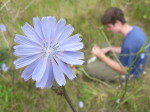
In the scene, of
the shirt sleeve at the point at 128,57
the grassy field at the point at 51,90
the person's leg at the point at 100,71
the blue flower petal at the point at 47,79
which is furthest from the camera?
the person's leg at the point at 100,71

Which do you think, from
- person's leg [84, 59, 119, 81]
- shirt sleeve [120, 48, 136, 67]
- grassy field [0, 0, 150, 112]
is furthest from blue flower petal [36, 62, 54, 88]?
person's leg [84, 59, 119, 81]

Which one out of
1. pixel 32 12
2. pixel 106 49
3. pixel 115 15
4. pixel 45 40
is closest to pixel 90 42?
pixel 45 40

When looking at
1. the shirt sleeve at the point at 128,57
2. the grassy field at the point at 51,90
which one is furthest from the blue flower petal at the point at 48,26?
the shirt sleeve at the point at 128,57

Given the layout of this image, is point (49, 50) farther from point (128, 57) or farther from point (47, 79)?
point (128, 57)

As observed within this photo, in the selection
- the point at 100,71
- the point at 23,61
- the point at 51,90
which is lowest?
the point at 100,71

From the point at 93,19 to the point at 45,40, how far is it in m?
2.99

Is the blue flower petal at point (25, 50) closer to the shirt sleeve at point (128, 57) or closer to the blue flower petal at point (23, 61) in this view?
the blue flower petal at point (23, 61)

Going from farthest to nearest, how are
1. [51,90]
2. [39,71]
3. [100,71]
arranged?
1. [100,71]
2. [51,90]
3. [39,71]

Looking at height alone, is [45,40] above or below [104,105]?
above

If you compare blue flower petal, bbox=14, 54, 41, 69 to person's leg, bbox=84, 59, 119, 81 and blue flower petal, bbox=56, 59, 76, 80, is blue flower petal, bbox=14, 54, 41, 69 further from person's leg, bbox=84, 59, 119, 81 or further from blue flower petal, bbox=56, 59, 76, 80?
person's leg, bbox=84, 59, 119, 81

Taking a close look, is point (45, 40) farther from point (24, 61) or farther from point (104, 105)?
point (104, 105)

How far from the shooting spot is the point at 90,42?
1632mm

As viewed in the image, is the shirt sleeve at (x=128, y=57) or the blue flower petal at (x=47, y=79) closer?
the blue flower petal at (x=47, y=79)

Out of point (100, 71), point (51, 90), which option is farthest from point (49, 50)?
point (100, 71)
